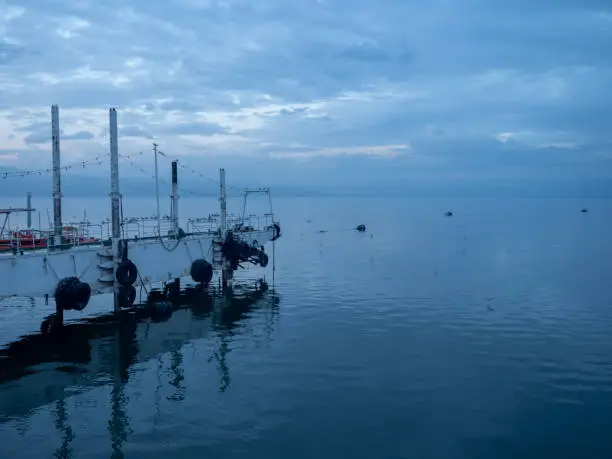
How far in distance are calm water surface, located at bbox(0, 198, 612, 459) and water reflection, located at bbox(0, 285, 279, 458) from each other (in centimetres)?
10

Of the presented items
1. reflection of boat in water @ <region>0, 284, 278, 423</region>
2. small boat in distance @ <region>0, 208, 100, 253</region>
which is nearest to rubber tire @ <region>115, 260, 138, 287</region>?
reflection of boat in water @ <region>0, 284, 278, 423</region>

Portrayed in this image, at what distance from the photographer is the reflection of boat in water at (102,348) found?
22234 mm

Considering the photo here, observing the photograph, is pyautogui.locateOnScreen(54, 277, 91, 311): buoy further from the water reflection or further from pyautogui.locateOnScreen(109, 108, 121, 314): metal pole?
pyautogui.locateOnScreen(109, 108, 121, 314): metal pole

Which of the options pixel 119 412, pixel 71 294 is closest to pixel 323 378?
pixel 119 412

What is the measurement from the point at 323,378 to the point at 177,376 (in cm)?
636

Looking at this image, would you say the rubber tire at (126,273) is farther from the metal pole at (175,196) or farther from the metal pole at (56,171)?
the metal pole at (175,196)

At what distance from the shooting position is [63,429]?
18.4m

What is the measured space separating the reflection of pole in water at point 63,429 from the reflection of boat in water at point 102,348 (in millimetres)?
844

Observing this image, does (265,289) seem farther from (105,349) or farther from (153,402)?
(153,402)

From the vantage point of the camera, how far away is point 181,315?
37344 millimetres

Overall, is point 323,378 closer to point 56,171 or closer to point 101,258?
point 101,258


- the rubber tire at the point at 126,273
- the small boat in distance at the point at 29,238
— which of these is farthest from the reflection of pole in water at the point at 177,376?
the small boat in distance at the point at 29,238

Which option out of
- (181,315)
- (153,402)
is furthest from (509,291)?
(153,402)

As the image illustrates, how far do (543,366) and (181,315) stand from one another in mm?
22753
